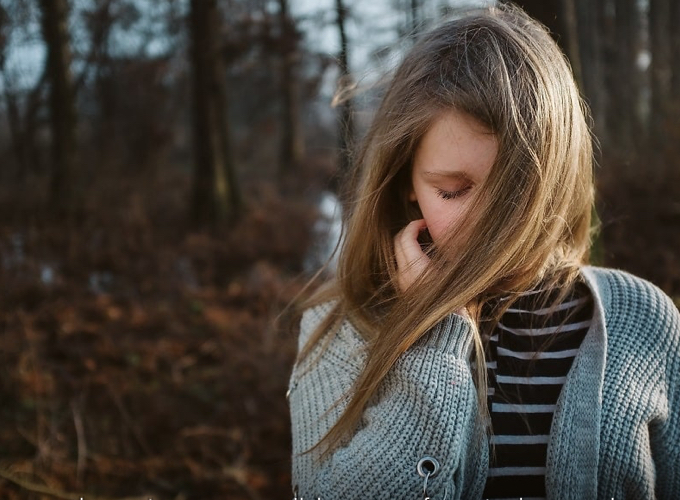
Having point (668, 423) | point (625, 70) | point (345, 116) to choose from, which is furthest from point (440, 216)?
point (625, 70)

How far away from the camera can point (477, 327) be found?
5.85 feet

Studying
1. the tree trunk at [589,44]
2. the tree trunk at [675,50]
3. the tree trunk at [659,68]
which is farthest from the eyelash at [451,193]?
the tree trunk at [589,44]

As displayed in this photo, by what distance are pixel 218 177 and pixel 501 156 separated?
8.51 meters

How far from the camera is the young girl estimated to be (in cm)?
164

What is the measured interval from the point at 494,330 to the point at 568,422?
35 cm

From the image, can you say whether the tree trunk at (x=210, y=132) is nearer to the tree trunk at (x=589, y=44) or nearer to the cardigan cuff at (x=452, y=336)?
the tree trunk at (x=589, y=44)

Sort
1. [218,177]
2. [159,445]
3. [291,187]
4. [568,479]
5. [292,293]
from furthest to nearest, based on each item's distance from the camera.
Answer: [291,187] < [218,177] < [292,293] < [159,445] < [568,479]

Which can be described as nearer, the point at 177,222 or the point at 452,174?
the point at 452,174

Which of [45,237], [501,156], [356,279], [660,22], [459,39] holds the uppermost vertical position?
[660,22]

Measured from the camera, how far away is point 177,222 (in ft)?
32.5

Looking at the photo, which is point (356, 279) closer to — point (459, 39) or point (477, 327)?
point (477, 327)

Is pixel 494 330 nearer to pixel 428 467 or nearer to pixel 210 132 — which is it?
pixel 428 467

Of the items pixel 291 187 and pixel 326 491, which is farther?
pixel 291 187

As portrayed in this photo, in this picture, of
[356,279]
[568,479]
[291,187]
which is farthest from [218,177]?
[568,479]
